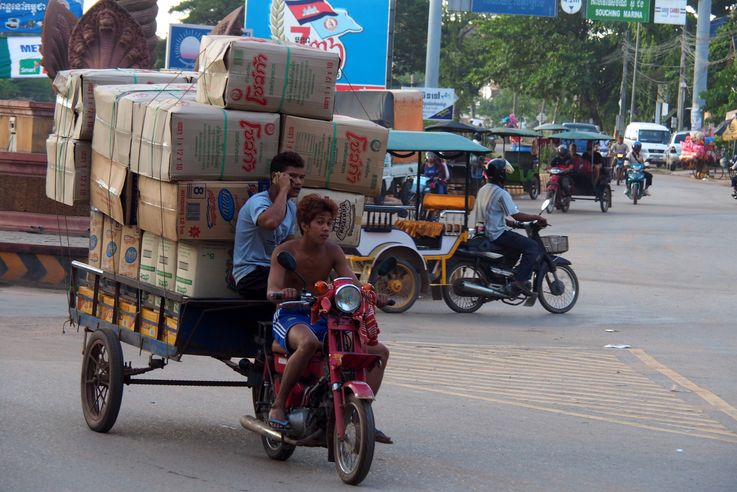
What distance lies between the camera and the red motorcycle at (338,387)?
6.00 m

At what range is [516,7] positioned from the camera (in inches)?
1362

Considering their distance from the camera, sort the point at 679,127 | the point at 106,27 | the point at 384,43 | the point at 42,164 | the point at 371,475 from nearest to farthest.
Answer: the point at 371,475 < the point at 42,164 < the point at 106,27 < the point at 384,43 < the point at 679,127

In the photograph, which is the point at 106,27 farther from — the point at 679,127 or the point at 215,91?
the point at 679,127

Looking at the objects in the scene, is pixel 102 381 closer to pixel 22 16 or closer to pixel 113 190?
pixel 113 190

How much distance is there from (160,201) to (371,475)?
1957 millimetres

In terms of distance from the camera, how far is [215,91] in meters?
7.11

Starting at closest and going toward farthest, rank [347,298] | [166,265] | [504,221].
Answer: [347,298] → [166,265] → [504,221]

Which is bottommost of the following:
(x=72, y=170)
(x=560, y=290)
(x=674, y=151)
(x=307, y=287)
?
(x=560, y=290)

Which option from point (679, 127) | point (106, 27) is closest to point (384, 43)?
point (106, 27)

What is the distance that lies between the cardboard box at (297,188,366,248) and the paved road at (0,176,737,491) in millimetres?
1224

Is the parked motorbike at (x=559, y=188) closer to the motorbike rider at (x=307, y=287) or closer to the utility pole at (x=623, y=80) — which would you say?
the motorbike rider at (x=307, y=287)

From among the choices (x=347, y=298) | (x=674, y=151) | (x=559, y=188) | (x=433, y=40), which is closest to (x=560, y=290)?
(x=347, y=298)

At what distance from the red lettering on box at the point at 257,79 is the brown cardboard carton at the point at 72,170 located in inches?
60.1

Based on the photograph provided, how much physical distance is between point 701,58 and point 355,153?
45130 mm
